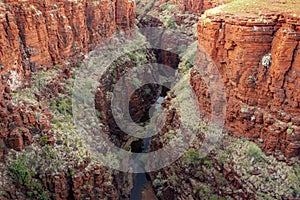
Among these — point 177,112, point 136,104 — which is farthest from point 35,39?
point 136,104

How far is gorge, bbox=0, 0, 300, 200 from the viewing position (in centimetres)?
2295

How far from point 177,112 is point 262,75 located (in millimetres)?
10196

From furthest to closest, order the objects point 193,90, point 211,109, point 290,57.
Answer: point 193,90 < point 211,109 < point 290,57

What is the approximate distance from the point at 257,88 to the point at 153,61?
2831 centimetres

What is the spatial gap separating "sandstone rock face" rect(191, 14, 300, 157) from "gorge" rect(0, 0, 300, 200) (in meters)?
0.08

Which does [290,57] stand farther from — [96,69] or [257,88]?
[96,69]

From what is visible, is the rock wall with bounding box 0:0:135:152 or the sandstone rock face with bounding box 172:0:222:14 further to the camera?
the sandstone rock face with bounding box 172:0:222:14

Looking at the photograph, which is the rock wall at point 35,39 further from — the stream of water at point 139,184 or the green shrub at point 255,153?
the green shrub at point 255,153

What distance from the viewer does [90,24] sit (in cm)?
3784

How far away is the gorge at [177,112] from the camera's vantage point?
23.0 meters

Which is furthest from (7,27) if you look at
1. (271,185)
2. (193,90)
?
(271,185)

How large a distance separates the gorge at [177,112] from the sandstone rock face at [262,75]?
0.25 feet

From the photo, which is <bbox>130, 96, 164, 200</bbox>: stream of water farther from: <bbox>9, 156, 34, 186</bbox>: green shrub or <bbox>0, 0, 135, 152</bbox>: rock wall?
<bbox>0, 0, 135, 152</bbox>: rock wall

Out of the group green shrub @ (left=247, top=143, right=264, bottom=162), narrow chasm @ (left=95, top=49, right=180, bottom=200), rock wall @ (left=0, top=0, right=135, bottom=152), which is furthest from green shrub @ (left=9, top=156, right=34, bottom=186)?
green shrub @ (left=247, top=143, right=264, bottom=162)
